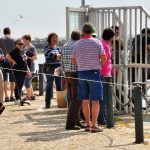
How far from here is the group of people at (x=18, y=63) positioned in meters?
14.0

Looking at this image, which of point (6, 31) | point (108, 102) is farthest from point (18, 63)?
point (108, 102)

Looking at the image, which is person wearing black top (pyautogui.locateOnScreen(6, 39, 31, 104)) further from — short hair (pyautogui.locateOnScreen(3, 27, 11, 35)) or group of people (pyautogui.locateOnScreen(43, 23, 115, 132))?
group of people (pyautogui.locateOnScreen(43, 23, 115, 132))

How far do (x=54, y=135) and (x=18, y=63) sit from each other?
14.5 ft

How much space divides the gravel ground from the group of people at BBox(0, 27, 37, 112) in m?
1.58

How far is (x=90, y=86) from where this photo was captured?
9977 millimetres

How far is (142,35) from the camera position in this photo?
41.3ft

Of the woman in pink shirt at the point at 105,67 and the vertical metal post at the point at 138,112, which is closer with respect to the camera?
the vertical metal post at the point at 138,112

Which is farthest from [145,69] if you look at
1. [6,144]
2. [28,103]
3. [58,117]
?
[6,144]

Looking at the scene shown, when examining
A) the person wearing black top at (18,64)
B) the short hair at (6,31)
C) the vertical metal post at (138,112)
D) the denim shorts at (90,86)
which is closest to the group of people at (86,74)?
the denim shorts at (90,86)

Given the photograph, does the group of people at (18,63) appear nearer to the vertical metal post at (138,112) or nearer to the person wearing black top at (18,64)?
the person wearing black top at (18,64)

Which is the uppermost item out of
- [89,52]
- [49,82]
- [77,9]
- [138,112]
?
[77,9]

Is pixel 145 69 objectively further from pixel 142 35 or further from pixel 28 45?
pixel 28 45

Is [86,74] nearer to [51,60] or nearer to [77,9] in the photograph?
[77,9]

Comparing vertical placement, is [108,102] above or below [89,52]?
below
